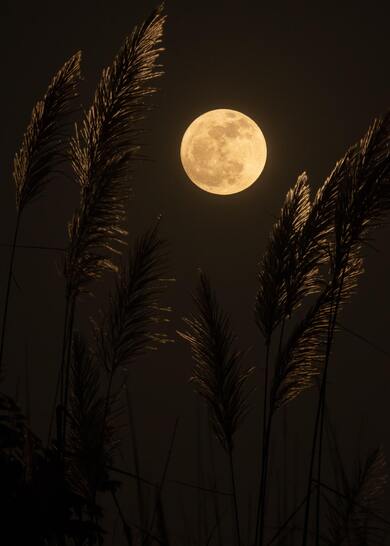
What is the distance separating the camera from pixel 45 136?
2158 mm

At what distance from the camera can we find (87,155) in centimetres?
211

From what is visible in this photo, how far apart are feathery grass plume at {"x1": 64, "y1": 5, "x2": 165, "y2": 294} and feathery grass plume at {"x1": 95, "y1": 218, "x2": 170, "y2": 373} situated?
70 millimetres

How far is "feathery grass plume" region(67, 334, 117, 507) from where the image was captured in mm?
1945

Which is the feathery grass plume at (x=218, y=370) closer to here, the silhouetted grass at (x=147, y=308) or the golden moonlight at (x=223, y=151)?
the silhouetted grass at (x=147, y=308)

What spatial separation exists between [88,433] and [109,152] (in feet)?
2.53

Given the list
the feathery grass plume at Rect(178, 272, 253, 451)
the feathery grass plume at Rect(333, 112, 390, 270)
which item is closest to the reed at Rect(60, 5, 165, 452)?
the feathery grass plume at Rect(178, 272, 253, 451)

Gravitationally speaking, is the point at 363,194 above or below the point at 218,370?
above

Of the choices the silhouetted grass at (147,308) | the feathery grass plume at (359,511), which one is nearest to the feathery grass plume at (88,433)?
the silhouetted grass at (147,308)

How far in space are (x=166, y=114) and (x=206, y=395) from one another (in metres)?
9.69

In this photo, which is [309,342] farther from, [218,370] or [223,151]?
[223,151]

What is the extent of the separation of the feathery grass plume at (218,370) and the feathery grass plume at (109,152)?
32 cm

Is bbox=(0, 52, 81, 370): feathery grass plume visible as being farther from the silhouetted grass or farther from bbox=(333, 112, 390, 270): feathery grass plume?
bbox=(333, 112, 390, 270): feathery grass plume

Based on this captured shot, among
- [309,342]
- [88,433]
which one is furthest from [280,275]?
[88,433]

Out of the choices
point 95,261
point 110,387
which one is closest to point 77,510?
point 110,387
